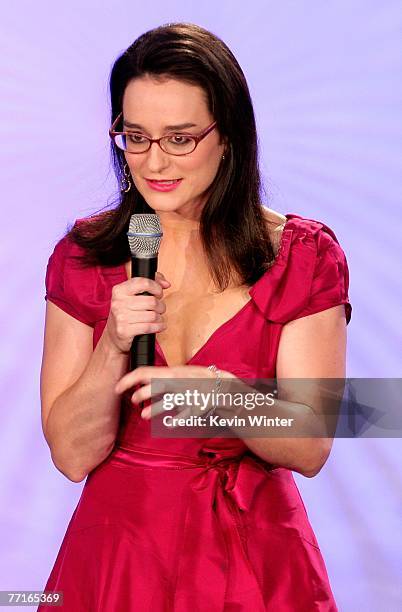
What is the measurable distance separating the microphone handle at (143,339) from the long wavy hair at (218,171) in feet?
1.37

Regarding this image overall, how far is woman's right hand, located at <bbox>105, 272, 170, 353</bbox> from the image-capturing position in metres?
1.68

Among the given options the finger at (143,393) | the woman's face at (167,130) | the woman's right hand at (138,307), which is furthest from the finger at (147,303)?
the woman's face at (167,130)

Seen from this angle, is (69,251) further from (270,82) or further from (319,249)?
(270,82)

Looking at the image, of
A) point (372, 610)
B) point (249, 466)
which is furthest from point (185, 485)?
point (372, 610)

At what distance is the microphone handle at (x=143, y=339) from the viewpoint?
1.69 meters

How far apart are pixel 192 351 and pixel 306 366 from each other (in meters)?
0.21

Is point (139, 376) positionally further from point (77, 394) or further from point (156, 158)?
point (156, 158)

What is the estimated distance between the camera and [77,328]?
2.10 meters

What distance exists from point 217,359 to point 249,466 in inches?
7.6

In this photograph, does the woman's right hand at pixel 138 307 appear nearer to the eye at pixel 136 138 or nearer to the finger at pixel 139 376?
the finger at pixel 139 376

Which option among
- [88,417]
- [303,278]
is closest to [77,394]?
[88,417]

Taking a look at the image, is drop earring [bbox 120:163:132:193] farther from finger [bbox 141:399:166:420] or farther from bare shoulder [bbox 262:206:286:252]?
finger [bbox 141:399:166:420]

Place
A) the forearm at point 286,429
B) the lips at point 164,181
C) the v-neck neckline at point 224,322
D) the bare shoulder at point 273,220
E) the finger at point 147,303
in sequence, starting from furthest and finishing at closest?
the bare shoulder at point 273,220
the v-neck neckline at point 224,322
the lips at point 164,181
the forearm at point 286,429
the finger at point 147,303

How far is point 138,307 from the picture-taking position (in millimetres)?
1692
